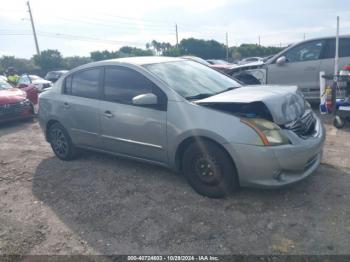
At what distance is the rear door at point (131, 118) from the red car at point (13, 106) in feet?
17.3

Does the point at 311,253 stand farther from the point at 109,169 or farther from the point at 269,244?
the point at 109,169

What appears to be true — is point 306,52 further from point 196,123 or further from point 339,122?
point 196,123

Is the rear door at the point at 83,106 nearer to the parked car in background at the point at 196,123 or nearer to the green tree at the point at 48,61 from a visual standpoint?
the parked car in background at the point at 196,123

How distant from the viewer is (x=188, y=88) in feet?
13.1

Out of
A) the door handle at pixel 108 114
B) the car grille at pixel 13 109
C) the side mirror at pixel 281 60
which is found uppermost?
the side mirror at pixel 281 60

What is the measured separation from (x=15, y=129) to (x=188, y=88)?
6305 mm

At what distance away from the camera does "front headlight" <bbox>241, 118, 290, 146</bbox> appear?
10.7 ft

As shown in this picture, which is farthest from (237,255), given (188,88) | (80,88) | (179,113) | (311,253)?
(80,88)

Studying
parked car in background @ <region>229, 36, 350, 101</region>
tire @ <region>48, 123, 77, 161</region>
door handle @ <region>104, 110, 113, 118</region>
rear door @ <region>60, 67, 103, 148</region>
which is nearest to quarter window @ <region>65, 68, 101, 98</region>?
rear door @ <region>60, 67, 103, 148</region>

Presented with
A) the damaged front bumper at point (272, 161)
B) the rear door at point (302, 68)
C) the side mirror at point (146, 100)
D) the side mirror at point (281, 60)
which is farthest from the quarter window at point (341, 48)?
the side mirror at point (146, 100)

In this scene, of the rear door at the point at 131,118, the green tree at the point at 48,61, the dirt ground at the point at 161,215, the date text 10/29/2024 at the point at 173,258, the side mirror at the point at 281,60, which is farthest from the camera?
the green tree at the point at 48,61

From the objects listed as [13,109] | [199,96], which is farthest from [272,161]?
[13,109]

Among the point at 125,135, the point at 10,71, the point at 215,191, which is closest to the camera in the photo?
the point at 215,191

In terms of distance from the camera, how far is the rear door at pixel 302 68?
7.73 metres
